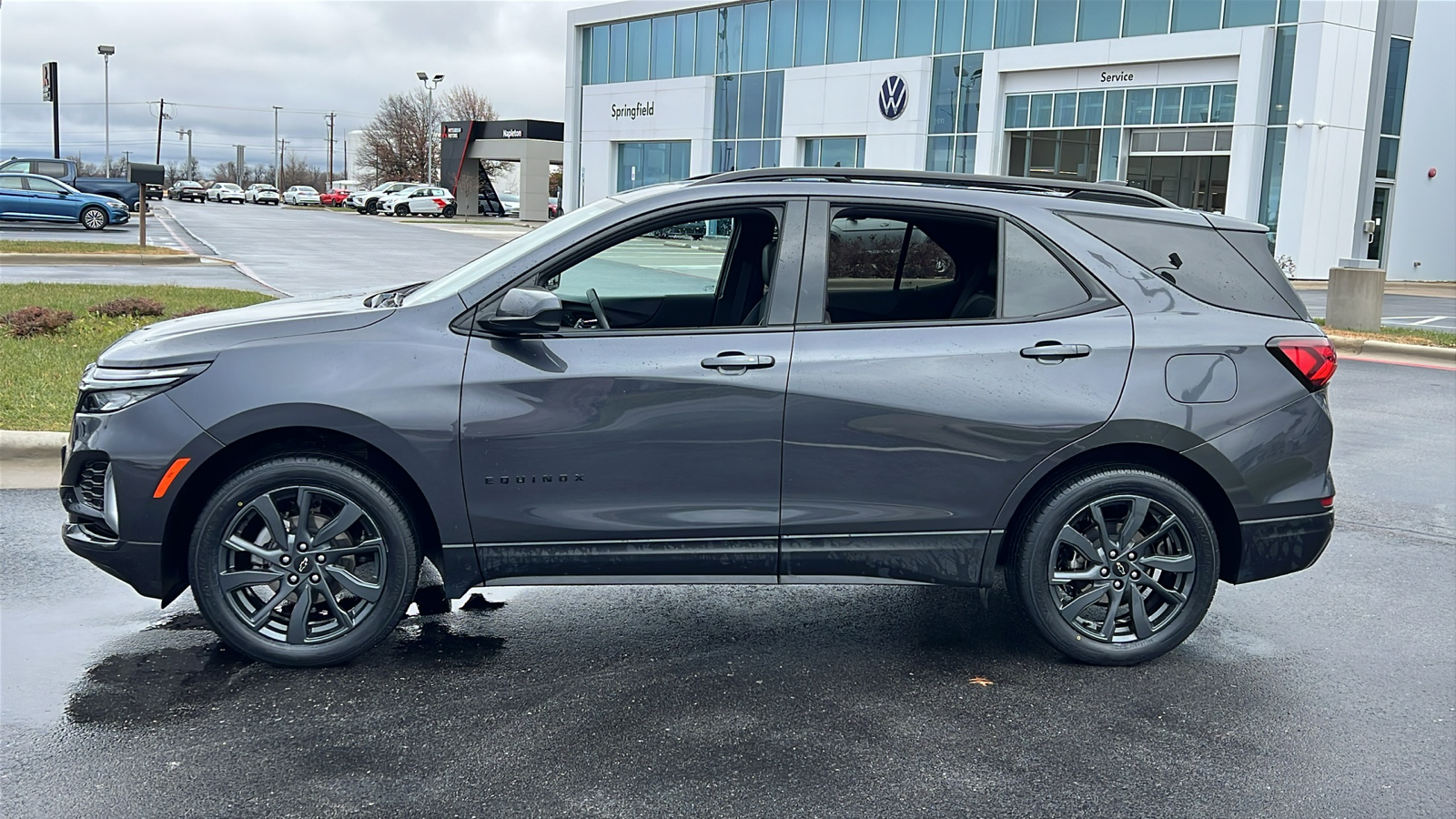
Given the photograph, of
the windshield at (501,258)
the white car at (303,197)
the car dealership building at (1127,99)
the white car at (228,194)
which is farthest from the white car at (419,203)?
the windshield at (501,258)

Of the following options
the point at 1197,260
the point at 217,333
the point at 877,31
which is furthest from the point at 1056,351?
the point at 877,31

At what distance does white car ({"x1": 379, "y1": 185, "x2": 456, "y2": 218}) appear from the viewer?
213 ft

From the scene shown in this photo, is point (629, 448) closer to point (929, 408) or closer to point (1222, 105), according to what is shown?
point (929, 408)

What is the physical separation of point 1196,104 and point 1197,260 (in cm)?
3166

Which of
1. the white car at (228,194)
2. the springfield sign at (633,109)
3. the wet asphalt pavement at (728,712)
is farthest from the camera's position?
the white car at (228,194)

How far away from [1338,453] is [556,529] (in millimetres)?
6955

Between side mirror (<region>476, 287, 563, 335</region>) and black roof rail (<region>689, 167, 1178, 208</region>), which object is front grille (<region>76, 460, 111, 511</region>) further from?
black roof rail (<region>689, 167, 1178, 208</region>)

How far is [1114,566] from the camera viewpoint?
462 centimetres

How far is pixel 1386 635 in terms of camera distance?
16.9 ft

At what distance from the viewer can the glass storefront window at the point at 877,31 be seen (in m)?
42.0

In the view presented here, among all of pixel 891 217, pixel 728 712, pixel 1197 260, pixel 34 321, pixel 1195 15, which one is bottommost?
pixel 728 712

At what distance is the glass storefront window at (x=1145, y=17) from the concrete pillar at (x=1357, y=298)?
18.0 meters

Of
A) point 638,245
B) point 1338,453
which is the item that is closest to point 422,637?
point 638,245

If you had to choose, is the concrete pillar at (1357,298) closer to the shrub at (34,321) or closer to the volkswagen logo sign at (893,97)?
the shrub at (34,321)
